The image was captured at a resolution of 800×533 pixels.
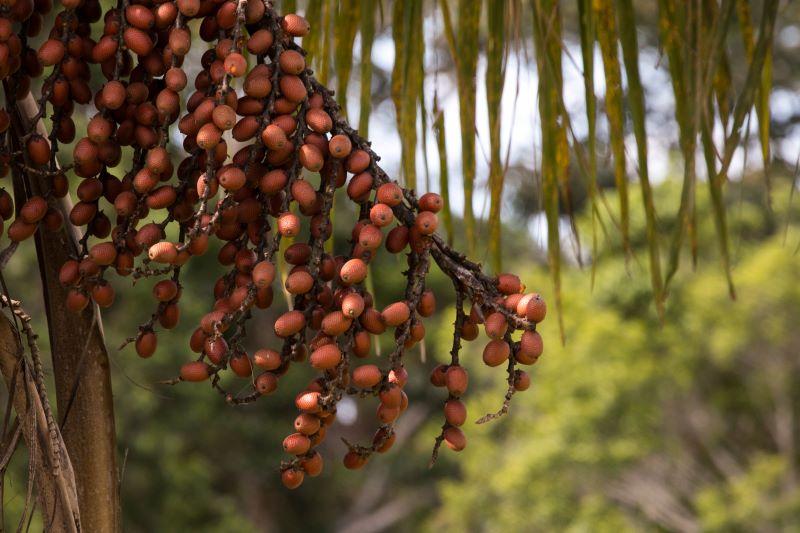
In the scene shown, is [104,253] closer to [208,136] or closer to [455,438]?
[208,136]

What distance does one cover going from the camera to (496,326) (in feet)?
2.83

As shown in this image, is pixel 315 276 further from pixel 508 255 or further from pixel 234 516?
pixel 508 255

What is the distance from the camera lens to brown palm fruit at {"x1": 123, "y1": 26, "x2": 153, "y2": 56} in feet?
2.95

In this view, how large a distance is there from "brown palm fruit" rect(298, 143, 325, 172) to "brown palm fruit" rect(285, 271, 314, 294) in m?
0.08

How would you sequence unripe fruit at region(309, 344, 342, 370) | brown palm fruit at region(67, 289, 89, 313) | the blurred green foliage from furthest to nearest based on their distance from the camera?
the blurred green foliage
brown palm fruit at region(67, 289, 89, 313)
unripe fruit at region(309, 344, 342, 370)

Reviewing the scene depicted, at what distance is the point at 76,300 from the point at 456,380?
320 millimetres

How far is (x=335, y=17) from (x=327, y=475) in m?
12.3

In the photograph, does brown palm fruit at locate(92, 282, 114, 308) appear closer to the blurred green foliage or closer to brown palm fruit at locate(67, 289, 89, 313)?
brown palm fruit at locate(67, 289, 89, 313)

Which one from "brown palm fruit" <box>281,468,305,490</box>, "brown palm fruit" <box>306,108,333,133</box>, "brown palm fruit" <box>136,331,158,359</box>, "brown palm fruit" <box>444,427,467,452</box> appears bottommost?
"brown palm fruit" <box>281,468,305,490</box>

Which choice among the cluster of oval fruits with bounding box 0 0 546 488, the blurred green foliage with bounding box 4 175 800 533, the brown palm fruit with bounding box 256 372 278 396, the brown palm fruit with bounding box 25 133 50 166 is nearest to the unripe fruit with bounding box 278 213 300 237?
the cluster of oval fruits with bounding box 0 0 546 488

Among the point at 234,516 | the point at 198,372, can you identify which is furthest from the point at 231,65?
the point at 234,516


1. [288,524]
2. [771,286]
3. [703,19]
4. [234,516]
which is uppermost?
[703,19]

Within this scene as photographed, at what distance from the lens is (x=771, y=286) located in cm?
806

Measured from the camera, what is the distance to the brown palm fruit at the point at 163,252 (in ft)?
2.76
